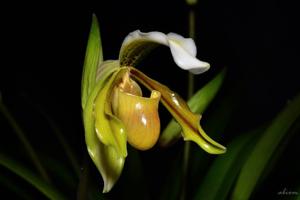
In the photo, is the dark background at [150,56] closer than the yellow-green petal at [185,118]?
No

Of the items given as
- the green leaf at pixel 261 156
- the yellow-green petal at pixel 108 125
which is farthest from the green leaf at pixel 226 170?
the yellow-green petal at pixel 108 125

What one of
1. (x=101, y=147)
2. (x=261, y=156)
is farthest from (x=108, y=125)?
(x=261, y=156)

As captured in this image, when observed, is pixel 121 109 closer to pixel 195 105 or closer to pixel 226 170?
pixel 195 105

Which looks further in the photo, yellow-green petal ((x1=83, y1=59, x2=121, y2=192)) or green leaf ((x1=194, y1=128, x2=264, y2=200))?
green leaf ((x1=194, y1=128, x2=264, y2=200))

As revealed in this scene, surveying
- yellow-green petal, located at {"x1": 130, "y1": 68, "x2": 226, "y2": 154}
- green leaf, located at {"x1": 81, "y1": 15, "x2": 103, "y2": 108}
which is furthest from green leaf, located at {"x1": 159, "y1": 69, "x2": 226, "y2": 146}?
green leaf, located at {"x1": 81, "y1": 15, "x2": 103, "y2": 108}

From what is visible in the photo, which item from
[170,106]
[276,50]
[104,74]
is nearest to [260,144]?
[170,106]

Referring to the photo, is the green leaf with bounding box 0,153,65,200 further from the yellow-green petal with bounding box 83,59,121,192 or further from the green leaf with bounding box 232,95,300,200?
the green leaf with bounding box 232,95,300,200

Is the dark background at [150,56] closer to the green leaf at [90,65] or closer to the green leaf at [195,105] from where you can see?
the green leaf at [195,105]
